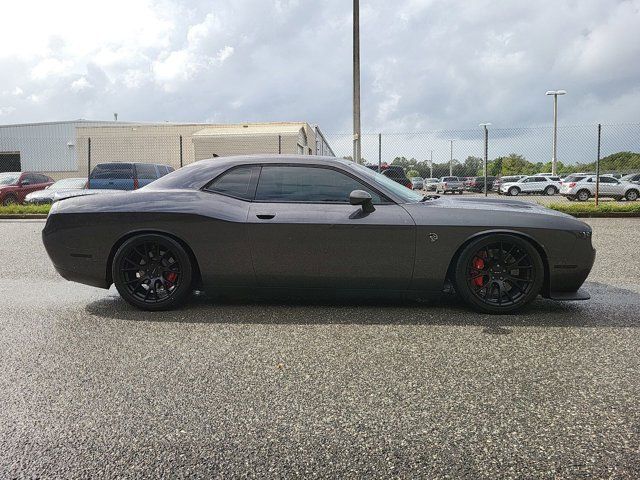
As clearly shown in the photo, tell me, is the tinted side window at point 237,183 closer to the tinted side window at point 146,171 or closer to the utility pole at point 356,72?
the utility pole at point 356,72

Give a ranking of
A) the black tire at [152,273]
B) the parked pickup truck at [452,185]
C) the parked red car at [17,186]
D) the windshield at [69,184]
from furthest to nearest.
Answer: the parked pickup truck at [452,185] → the parked red car at [17,186] → the windshield at [69,184] → the black tire at [152,273]

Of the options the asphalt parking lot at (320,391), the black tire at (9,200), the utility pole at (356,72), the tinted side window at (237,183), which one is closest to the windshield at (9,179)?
the black tire at (9,200)

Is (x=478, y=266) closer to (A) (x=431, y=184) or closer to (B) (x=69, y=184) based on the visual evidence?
(B) (x=69, y=184)

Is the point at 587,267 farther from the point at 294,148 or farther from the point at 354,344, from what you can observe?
the point at 294,148

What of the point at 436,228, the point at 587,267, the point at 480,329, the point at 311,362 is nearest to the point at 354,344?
the point at 311,362

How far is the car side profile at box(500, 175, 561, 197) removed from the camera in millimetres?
36156

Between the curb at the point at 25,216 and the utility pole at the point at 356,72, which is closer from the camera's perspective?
the utility pole at the point at 356,72

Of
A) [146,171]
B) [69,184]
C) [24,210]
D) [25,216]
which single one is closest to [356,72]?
[146,171]

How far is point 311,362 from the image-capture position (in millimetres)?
3229

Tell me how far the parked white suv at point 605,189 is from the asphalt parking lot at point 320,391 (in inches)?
986

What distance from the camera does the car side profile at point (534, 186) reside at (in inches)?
1423

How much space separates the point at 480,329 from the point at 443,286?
1.79ft

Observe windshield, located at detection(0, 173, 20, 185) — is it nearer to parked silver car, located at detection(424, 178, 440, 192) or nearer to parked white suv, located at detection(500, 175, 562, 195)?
parked white suv, located at detection(500, 175, 562, 195)

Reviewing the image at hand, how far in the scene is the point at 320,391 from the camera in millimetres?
2777
